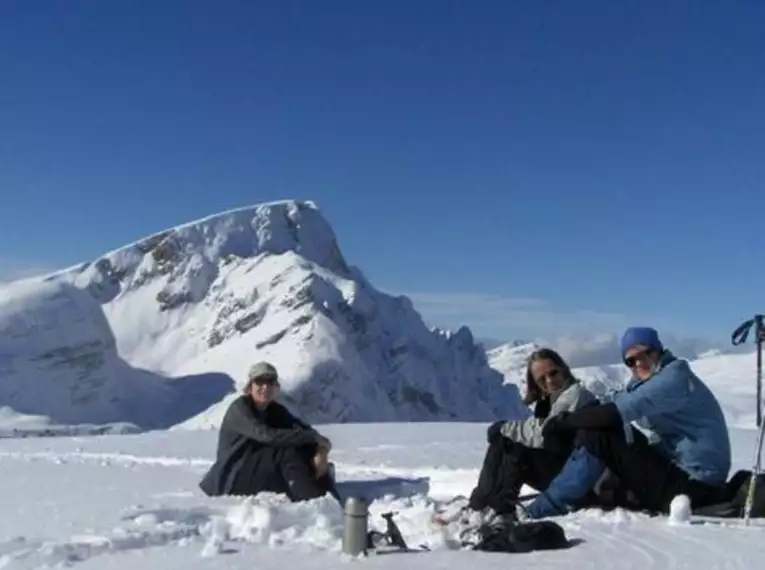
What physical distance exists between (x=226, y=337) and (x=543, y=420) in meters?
110

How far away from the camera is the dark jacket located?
6156 mm

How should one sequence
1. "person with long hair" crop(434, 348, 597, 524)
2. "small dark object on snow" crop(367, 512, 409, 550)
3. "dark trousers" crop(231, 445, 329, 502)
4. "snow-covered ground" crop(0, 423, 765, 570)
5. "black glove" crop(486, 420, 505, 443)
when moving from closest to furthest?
"snow-covered ground" crop(0, 423, 765, 570), "small dark object on snow" crop(367, 512, 409, 550), "person with long hair" crop(434, 348, 597, 524), "black glove" crop(486, 420, 505, 443), "dark trousers" crop(231, 445, 329, 502)

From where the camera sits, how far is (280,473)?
625 cm

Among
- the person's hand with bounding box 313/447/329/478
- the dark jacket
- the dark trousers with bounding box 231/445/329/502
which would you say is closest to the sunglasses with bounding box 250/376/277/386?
the dark jacket

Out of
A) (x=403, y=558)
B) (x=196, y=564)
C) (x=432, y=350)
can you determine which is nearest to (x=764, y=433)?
(x=403, y=558)

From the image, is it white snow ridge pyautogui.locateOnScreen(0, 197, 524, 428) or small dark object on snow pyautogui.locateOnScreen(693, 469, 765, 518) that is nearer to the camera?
small dark object on snow pyautogui.locateOnScreen(693, 469, 765, 518)

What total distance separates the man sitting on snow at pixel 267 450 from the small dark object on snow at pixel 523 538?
1.87m

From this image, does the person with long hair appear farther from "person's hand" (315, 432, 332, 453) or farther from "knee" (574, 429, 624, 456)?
"person's hand" (315, 432, 332, 453)

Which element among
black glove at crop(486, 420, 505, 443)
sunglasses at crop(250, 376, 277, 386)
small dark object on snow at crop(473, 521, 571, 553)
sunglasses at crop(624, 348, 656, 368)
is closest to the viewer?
small dark object on snow at crop(473, 521, 571, 553)

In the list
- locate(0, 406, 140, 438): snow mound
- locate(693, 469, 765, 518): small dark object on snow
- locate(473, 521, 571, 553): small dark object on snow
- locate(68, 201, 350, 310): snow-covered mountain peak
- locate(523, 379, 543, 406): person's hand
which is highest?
locate(68, 201, 350, 310): snow-covered mountain peak

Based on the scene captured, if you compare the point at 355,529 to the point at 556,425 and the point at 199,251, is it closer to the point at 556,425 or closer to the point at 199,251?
the point at 556,425

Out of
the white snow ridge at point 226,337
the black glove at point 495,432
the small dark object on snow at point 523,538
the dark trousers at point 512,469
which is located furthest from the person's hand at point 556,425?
the white snow ridge at point 226,337

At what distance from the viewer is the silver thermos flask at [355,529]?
427 cm

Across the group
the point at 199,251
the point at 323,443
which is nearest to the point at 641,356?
the point at 323,443
